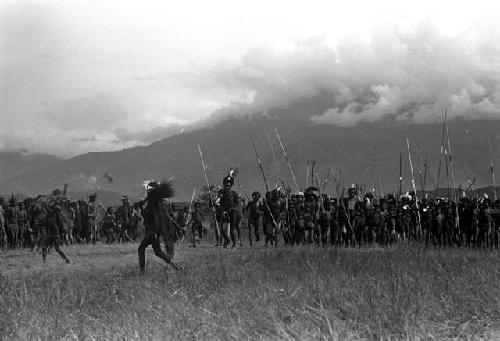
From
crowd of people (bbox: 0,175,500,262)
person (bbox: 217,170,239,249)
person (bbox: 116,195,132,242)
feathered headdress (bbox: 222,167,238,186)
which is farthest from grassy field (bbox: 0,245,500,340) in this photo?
person (bbox: 116,195,132,242)

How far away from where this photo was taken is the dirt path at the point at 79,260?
43.8ft

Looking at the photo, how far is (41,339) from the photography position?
5.81 m

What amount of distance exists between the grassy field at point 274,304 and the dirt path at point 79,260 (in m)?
3.15

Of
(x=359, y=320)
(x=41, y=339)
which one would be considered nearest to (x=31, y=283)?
(x=41, y=339)

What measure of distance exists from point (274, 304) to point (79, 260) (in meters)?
9.60

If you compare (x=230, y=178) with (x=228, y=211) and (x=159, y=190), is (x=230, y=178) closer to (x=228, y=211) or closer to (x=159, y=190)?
(x=228, y=211)

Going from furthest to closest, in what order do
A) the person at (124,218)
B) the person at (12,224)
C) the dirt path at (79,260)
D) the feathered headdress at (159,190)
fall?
the person at (124,218)
the person at (12,224)
the dirt path at (79,260)
the feathered headdress at (159,190)

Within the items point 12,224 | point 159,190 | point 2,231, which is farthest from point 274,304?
point 12,224

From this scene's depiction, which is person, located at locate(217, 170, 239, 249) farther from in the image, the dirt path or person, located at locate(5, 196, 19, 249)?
person, located at locate(5, 196, 19, 249)

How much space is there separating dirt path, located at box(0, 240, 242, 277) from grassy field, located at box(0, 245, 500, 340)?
315 cm

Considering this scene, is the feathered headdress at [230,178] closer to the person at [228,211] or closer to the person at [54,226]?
the person at [228,211]

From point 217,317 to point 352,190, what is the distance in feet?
34.8

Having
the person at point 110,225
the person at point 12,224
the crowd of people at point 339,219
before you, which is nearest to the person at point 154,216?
the crowd of people at point 339,219

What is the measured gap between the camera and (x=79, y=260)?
15039 mm
